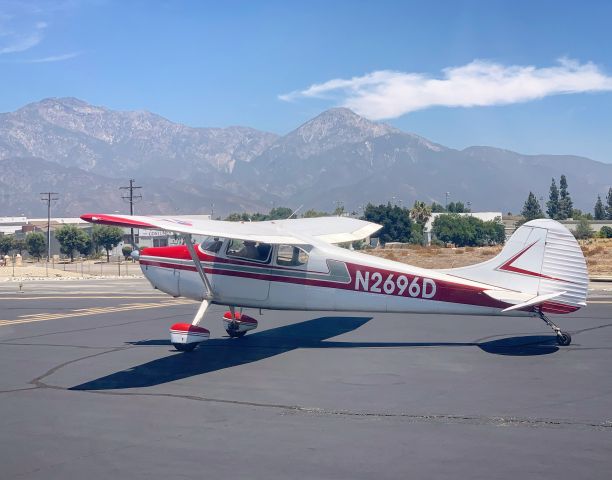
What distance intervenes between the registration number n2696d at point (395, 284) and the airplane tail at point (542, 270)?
4.00 feet

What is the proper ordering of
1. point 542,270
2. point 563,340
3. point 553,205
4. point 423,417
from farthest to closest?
point 553,205 → point 563,340 → point 542,270 → point 423,417

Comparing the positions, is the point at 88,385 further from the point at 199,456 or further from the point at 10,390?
the point at 199,456

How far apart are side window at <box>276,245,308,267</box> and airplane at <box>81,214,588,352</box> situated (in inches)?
0.9

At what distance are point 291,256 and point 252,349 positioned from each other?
225 centimetres

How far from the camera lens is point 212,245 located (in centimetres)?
1616

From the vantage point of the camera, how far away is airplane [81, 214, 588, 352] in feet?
46.7

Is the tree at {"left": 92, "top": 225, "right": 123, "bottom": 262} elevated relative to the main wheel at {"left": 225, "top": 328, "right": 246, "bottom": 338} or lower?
elevated

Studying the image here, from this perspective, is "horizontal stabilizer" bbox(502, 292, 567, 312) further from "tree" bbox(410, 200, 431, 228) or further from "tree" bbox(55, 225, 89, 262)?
"tree" bbox(410, 200, 431, 228)

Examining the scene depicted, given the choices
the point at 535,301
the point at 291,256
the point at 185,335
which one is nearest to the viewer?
the point at 535,301

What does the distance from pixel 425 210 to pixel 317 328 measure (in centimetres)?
11860

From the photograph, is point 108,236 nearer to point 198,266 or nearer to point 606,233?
point 606,233

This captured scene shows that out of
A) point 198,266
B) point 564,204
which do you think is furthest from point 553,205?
point 198,266

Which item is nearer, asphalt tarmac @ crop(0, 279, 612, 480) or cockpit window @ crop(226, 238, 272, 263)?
asphalt tarmac @ crop(0, 279, 612, 480)

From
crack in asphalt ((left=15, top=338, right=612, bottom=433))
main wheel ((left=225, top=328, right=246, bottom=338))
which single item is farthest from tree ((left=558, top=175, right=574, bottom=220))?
crack in asphalt ((left=15, top=338, right=612, bottom=433))
